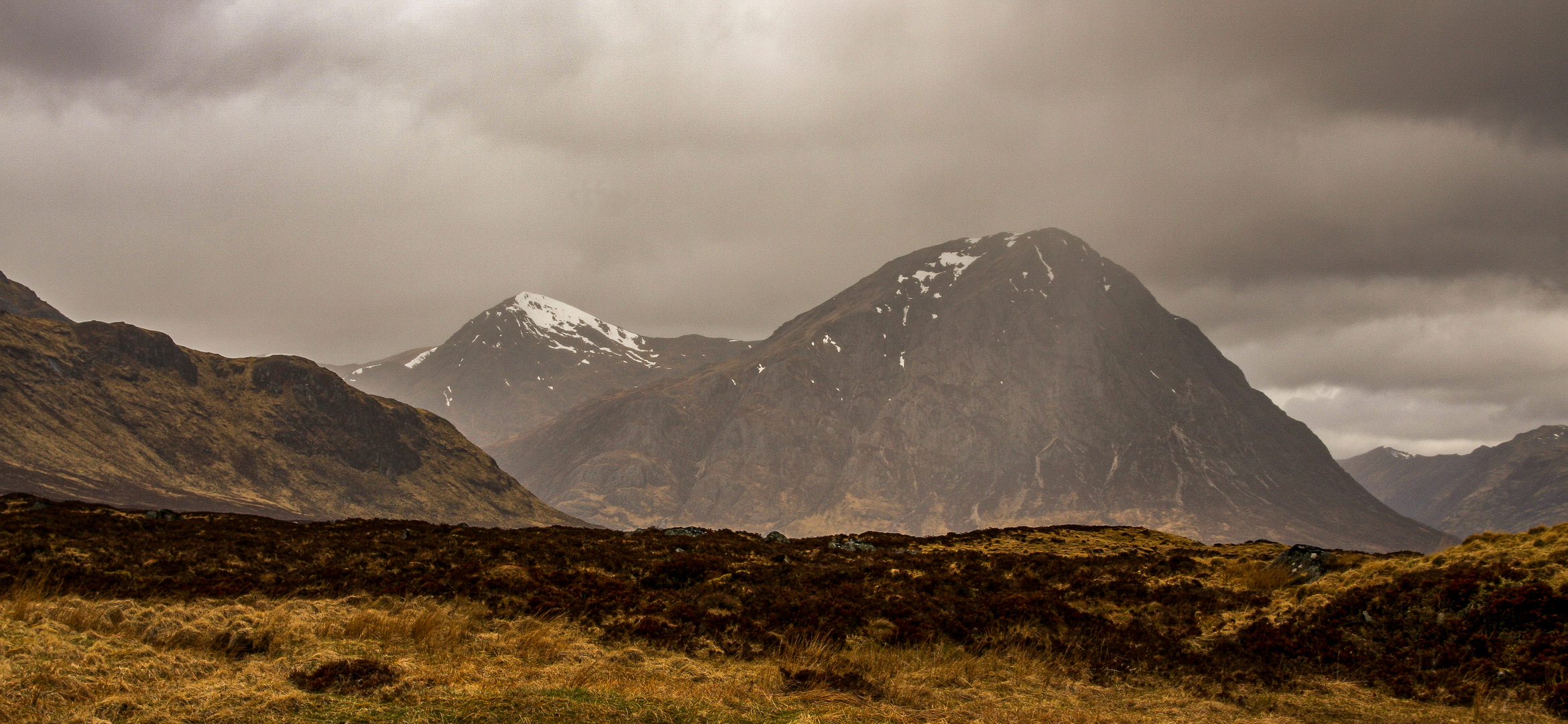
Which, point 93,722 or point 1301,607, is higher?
point 1301,607

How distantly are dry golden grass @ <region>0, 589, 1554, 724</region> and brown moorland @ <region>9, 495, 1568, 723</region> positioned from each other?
0.09 m

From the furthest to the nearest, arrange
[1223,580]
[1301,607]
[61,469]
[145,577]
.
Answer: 1. [61,469]
2. [1223,580]
3. [145,577]
4. [1301,607]

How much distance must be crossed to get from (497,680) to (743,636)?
7607 millimetres

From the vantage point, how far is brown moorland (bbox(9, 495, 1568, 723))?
1625 cm

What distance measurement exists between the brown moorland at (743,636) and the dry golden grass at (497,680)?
0.09 metres

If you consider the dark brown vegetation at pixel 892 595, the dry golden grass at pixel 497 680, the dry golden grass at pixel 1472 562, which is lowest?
the dry golden grass at pixel 497 680

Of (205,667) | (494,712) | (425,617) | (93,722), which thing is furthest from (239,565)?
(494,712)

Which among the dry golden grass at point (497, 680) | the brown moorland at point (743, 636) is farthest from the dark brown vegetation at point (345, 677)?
the dry golden grass at point (497, 680)

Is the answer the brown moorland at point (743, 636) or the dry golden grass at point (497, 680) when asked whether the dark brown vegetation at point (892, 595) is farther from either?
the dry golden grass at point (497, 680)

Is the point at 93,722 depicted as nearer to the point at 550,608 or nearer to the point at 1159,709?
the point at 550,608

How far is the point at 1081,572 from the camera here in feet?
106

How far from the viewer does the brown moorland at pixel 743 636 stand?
16250 mm

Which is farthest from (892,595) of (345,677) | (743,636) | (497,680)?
(345,677)

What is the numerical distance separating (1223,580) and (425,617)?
27311 mm
